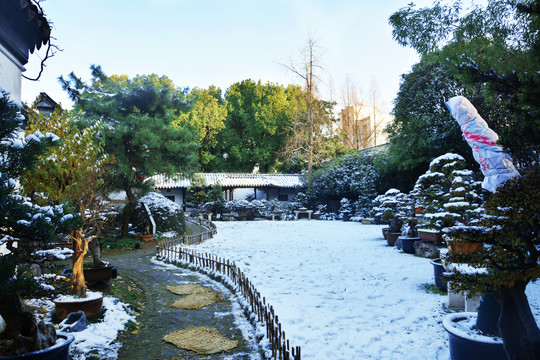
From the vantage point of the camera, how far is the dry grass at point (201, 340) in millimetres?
4738

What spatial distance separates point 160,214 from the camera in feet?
54.2

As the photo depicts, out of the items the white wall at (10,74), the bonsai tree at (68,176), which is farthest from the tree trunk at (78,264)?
the white wall at (10,74)

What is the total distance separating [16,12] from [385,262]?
30.1 ft

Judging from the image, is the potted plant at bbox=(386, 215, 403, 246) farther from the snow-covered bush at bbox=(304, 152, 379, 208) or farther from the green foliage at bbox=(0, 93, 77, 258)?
the green foliage at bbox=(0, 93, 77, 258)

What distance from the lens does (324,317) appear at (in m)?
5.68

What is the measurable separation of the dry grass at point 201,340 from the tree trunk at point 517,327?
10.7ft

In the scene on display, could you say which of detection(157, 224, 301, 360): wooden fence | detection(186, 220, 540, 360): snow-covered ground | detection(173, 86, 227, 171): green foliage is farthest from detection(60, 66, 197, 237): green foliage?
detection(173, 86, 227, 171): green foliage

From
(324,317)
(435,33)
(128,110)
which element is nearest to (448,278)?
(324,317)

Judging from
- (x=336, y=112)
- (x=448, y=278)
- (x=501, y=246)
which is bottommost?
(x=448, y=278)

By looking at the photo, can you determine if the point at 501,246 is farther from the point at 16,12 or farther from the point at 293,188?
the point at 293,188

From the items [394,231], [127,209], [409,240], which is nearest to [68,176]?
[409,240]

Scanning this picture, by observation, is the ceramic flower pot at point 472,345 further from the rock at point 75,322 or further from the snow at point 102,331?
the rock at point 75,322

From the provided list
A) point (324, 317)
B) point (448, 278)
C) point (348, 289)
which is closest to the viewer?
point (448, 278)

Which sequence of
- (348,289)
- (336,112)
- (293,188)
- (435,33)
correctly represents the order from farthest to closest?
(336,112)
(293,188)
(348,289)
(435,33)
